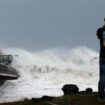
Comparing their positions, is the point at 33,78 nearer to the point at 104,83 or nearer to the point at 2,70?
the point at 2,70

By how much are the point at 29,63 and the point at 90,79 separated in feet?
46.4

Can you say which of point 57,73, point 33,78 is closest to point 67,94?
point 33,78

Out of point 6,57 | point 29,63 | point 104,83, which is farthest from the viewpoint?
point 29,63

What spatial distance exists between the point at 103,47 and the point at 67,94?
262 cm

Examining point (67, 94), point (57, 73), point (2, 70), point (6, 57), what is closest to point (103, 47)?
point (67, 94)

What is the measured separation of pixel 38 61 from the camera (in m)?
66.9

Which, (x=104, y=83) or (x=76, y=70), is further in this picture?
(x=76, y=70)

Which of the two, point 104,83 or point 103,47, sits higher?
point 103,47

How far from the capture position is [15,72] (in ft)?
148

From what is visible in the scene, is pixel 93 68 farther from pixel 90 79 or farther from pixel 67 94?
pixel 67 94

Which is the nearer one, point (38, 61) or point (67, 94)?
point (67, 94)

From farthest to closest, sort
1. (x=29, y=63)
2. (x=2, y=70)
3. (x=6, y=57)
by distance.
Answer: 1. (x=29, y=63)
2. (x=6, y=57)
3. (x=2, y=70)

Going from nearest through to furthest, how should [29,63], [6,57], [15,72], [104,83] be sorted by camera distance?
1. [104,83]
2. [15,72]
3. [6,57]
4. [29,63]

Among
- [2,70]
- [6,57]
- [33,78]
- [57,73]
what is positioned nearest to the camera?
[2,70]
